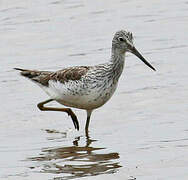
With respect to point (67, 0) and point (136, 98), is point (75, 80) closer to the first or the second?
point (136, 98)

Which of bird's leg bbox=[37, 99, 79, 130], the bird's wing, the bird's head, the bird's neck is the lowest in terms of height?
bird's leg bbox=[37, 99, 79, 130]

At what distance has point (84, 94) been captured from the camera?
415 inches

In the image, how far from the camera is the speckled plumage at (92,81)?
10.5 metres

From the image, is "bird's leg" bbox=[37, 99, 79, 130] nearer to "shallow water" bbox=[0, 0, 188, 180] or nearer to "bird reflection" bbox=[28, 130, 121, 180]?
"shallow water" bbox=[0, 0, 188, 180]

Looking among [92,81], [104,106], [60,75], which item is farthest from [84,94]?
[104,106]

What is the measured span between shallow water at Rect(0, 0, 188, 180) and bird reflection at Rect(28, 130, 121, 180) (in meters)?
0.01

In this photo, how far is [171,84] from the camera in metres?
12.8

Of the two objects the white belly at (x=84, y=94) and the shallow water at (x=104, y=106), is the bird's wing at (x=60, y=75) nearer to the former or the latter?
the white belly at (x=84, y=94)

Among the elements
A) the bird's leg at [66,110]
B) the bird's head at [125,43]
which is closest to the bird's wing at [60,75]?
the bird's leg at [66,110]

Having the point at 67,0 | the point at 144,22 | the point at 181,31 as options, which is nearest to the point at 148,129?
the point at 181,31

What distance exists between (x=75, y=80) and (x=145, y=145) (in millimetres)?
1693

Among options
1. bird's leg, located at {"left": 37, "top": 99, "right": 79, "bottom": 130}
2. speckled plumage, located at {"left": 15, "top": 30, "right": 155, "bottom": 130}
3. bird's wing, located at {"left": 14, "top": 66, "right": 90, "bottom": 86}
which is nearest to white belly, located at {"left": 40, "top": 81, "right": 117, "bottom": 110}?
speckled plumage, located at {"left": 15, "top": 30, "right": 155, "bottom": 130}

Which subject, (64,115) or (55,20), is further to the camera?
(55,20)

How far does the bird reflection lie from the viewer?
8695 mm
